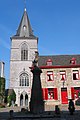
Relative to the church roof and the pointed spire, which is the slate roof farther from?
the pointed spire

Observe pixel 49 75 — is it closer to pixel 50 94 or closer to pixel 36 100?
pixel 50 94

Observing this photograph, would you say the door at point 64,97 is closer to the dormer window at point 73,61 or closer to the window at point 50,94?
the window at point 50,94

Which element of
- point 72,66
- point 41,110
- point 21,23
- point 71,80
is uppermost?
point 21,23

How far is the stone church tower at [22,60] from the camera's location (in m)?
38.9

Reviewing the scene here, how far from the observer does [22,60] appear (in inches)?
1641

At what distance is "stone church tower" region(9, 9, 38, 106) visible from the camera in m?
38.9

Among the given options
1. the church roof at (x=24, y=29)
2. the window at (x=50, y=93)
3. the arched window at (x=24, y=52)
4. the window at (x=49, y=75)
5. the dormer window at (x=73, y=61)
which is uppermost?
the church roof at (x=24, y=29)

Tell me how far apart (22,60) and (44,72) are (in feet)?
36.7

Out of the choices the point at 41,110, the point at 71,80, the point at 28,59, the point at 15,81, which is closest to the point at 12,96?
the point at 15,81

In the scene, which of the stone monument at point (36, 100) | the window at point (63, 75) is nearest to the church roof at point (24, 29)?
the window at point (63, 75)

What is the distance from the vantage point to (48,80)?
102 feet

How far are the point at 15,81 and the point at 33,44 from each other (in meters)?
8.67

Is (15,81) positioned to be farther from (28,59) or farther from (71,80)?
(71,80)

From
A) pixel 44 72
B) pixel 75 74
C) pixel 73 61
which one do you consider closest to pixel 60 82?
pixel 75 74
